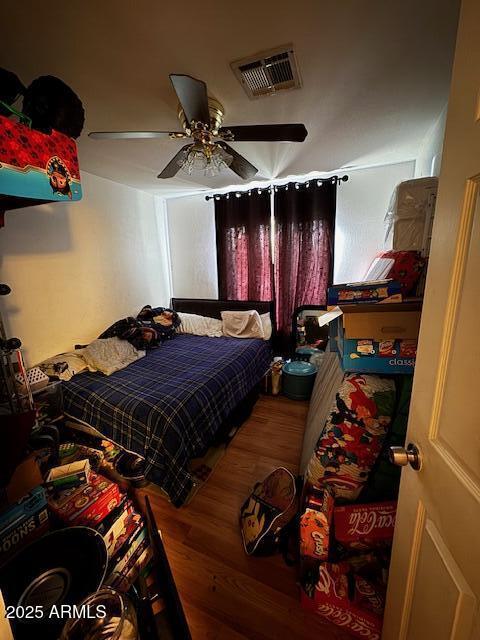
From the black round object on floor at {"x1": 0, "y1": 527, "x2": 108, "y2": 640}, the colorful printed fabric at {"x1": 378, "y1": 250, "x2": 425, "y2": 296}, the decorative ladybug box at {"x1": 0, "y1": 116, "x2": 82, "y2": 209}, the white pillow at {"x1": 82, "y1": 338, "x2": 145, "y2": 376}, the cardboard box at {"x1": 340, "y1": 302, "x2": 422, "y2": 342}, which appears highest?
the decorative ladybug box at {"x1": 0, "y1": 116, "x2": 82, "y2": 209}

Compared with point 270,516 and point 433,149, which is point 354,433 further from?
point 433,149

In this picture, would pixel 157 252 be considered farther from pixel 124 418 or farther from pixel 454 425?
pixel 454 425

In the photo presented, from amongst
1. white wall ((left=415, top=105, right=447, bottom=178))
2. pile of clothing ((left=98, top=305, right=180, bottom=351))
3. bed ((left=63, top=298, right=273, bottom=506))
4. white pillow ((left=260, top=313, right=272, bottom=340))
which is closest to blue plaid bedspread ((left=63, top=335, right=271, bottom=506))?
bed ((left=63, top=298, right=273, bottom=506))

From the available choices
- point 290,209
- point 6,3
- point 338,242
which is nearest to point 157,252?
point 290,209

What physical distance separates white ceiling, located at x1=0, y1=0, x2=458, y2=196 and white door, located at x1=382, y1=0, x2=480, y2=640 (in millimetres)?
722

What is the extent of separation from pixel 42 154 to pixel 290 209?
2.48 metres

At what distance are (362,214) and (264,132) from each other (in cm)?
186

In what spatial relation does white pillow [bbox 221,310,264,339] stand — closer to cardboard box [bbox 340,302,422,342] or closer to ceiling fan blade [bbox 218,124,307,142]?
cardboard box [bbox 340,302,422,342]

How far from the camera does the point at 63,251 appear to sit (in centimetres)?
241

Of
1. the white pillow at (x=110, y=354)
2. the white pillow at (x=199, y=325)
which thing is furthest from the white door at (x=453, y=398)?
the white pillow at (x=199, y=325)

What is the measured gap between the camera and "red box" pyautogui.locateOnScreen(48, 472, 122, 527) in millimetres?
1089

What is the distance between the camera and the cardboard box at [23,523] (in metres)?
0.88

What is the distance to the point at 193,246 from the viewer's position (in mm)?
3629

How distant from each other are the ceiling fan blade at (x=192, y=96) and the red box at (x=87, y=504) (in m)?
1.92
